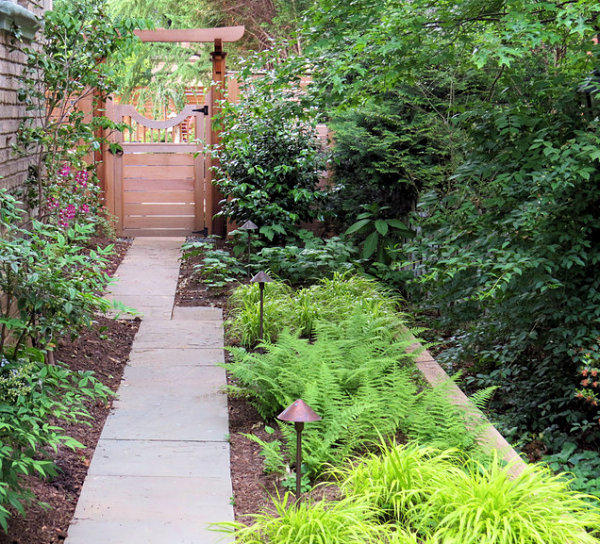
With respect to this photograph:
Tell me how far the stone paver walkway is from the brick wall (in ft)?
4.83

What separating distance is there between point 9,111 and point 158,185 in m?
4.45

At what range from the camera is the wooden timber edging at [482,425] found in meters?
3.37

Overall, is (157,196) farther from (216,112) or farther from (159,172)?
(216,112)

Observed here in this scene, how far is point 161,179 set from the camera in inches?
360

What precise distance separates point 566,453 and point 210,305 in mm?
3495

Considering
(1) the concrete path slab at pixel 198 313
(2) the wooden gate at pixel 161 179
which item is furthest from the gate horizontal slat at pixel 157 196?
(1) the concrete path slab at pixel 198 313

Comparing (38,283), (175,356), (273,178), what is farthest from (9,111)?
(273,178)

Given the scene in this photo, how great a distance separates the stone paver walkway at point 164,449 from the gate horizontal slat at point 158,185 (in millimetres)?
3301

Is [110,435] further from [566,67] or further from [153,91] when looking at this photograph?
[153,91]

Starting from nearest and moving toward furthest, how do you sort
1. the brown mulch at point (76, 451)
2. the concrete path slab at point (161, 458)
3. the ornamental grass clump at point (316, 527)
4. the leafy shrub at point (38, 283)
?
the ornamental grass clump at point (316, 527) < the brown mulch at point (76, 451) < the leafy shrub at point (38, 283) < the concrete path slab at point (161, 458)

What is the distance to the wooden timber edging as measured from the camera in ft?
11.1

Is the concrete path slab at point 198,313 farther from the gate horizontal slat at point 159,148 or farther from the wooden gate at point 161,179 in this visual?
the gate horizontal slat at point 159,148

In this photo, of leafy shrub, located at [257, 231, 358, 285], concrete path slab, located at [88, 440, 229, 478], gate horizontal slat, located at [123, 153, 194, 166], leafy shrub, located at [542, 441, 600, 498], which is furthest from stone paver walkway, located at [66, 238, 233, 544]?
gate horizontal slat, located at [123, 153, 194, 166]

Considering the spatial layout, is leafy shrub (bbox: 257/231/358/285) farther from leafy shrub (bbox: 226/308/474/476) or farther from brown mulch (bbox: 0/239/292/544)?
leafy shrub (bbox: 226/308/474/476)
